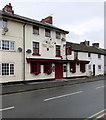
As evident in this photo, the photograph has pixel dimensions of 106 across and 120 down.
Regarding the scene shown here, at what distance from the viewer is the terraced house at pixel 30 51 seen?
14.0 m

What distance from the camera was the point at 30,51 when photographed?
15977 millimetres

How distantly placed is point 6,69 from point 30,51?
3881 millimetres

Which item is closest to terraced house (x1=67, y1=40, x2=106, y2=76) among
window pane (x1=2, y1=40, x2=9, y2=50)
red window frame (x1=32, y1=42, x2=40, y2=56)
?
red window frame (x1=32, y1=42, x2=40, y2=56)

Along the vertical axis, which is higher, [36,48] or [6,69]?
[36,48]

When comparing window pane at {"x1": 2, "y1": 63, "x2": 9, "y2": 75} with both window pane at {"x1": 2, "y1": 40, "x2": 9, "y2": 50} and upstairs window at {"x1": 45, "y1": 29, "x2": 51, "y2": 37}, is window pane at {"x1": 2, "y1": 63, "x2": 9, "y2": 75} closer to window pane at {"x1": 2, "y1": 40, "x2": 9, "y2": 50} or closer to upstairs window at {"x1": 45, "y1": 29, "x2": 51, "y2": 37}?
window pane at {"x1": 2, "y1": 40, "x2": 9, "y2": 50}

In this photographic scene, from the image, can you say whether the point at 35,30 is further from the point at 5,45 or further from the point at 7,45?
the point at 5,45

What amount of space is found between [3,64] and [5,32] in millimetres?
3740

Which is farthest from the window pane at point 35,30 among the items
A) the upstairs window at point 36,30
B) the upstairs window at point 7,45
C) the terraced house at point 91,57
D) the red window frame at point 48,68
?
the terraced house at point 91,57

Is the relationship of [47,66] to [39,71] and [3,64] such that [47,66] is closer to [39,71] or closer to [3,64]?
[39,71]

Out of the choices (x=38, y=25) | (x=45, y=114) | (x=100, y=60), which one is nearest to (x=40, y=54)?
(x=38, y=25)

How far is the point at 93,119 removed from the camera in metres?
4.71

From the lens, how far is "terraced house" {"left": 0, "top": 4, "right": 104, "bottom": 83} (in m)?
14.0

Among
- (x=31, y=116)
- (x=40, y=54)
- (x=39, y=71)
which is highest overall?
(x=40, y=54)

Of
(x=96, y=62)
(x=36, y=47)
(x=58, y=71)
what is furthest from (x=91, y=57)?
(x=36, y=47)
